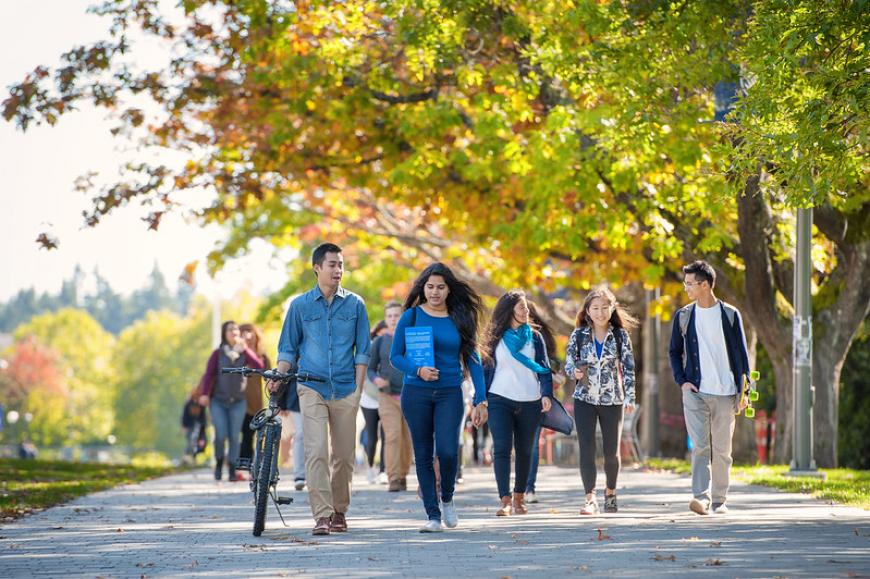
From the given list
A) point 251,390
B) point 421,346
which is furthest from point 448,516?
point 251,390

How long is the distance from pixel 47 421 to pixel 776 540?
359ft

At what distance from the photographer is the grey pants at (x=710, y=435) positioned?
1295 centimetres

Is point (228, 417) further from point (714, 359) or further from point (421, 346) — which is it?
point (421, 346)

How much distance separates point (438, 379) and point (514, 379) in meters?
1.70

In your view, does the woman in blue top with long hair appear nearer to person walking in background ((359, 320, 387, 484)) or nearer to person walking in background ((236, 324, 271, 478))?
person walking in background ((359, 320, 387, 484))

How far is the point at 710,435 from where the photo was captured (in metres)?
13.2

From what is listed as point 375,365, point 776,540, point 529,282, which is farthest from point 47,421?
point 776,540

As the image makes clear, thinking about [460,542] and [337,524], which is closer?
[460,542]

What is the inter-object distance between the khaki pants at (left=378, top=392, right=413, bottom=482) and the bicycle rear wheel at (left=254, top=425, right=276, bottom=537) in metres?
5.92

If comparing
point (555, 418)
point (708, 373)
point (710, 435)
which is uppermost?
point (708, 373)

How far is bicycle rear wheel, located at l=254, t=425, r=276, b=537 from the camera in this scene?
459 inches

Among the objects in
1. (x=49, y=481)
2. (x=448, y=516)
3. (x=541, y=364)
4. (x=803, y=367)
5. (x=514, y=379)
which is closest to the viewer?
(x=448, y=516)

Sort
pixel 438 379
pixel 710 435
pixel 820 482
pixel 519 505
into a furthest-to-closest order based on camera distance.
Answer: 1. pixel 820 482
2. pixel 519 505
3. pixel 710 435
4. pixel 438 379

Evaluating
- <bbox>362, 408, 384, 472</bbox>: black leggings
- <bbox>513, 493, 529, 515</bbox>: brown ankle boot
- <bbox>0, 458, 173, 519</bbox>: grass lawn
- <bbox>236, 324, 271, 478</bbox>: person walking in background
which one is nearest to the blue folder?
<bbox>513, 493, 529, 515</bbox>: brown ankle boot
